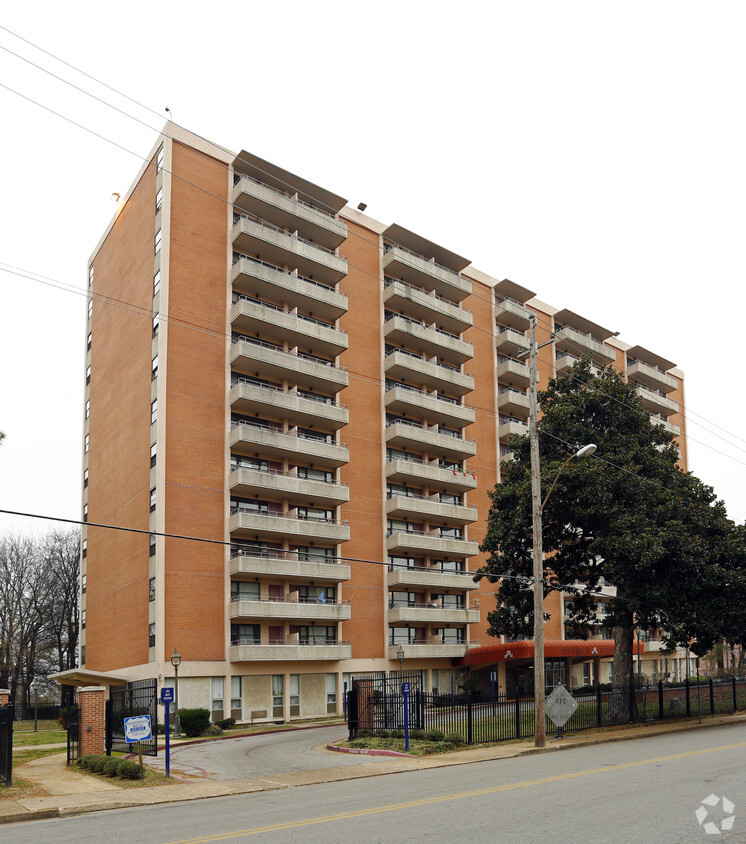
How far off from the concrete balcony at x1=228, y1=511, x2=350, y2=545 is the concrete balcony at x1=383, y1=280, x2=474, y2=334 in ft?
56.7

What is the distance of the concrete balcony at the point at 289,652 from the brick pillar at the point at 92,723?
20.6m

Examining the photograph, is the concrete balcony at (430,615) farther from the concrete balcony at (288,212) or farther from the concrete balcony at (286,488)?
the concrete balcony at (288,212)

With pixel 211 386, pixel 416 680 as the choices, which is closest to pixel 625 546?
pixel 416 680

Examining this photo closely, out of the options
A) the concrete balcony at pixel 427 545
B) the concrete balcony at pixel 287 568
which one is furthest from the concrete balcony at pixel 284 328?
the concrete balcony at pixel 287 568

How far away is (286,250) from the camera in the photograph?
52.0 m

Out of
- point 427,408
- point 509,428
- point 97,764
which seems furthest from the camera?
point 509,428

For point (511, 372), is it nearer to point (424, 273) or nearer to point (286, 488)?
point (424, 273)

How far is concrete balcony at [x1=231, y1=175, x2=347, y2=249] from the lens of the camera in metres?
51.1

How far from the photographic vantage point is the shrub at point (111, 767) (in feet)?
69.6

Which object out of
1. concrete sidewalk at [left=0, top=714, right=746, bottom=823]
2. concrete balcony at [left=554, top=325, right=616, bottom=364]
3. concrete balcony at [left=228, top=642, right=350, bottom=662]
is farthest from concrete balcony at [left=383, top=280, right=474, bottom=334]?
concrete sidewalk at [left=0, top=714, right=746, bottom=823]

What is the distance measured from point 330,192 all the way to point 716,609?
1392 inches

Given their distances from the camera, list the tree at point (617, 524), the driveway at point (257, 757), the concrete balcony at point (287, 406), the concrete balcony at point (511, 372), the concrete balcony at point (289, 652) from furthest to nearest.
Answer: the concrete balcony at point (511, 372)
the concrete balcony at point (287, 406)
the concrete balcony at point (289, 652)
the tree at point (617, 524)
the driveway at point (257, 757)

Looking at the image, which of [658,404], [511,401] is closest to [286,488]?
[511,401]

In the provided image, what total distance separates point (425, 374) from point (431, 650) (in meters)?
18.9
